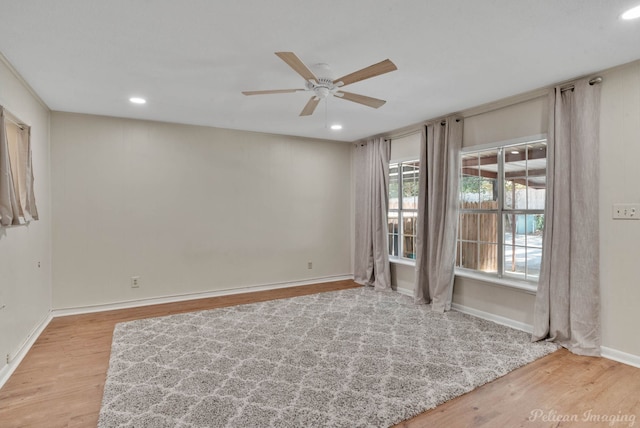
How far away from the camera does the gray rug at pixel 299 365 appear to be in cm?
202

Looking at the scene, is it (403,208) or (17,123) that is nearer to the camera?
(17,123)

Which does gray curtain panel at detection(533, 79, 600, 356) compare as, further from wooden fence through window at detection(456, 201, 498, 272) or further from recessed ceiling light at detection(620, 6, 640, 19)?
recessed ceiling light at detection(620, 6, 640, 19)

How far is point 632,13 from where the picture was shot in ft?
6.39

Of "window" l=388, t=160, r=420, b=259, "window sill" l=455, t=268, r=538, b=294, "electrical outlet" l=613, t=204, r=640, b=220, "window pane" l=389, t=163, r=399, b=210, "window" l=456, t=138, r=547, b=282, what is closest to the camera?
"electrical outlet" l=613, t=204, r=640, b=220

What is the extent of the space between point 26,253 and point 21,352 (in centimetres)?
85

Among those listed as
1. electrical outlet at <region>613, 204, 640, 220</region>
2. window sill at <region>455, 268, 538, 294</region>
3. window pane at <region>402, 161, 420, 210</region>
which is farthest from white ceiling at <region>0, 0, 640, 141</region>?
window sill at <region>455, 268, 538, 294</region>

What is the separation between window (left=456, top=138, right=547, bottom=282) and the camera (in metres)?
3.45

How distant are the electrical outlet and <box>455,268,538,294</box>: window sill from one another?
0.96 meters

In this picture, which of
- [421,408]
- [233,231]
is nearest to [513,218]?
[421,408]

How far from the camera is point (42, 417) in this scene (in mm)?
2006

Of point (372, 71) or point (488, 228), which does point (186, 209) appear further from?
point (488, 228)

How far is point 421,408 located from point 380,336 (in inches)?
45.6

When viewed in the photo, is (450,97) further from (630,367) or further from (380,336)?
(630,367)

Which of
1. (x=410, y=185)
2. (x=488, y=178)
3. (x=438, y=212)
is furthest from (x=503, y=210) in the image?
(x=410, y=185)
